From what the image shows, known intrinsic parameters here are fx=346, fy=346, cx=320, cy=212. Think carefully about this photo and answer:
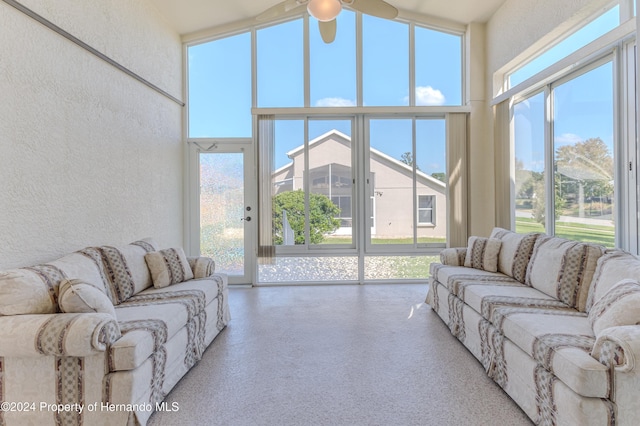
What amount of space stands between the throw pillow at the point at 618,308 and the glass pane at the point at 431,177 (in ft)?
9.98

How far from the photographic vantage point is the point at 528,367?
189cm

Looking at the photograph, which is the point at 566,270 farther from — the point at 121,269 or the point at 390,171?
the point at 121,269

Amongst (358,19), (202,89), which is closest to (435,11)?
(358,19)

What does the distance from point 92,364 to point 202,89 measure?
13.4 ft

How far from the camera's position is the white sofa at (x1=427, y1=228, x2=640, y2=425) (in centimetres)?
148

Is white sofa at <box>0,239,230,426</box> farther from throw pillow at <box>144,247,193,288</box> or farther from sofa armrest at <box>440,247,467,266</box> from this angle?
sofa armrest at <box>440,247,467,266</box>

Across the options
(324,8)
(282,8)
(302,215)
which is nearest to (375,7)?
(324,8)

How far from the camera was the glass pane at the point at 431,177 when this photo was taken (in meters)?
4.94

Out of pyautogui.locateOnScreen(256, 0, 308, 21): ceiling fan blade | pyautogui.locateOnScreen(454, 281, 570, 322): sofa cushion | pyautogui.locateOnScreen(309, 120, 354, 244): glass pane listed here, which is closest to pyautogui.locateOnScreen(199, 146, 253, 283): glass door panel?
pyautogui.locateOnScreen(309, 120, 354, 244): glass pane

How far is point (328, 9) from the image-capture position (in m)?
2.35

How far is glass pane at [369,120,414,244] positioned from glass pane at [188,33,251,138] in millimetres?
1862

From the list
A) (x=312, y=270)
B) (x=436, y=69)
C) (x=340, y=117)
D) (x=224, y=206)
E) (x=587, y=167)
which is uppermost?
(x=436, y=69)

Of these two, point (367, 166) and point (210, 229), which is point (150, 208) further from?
point (367, 166)

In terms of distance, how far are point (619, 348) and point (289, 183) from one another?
3968 mm
